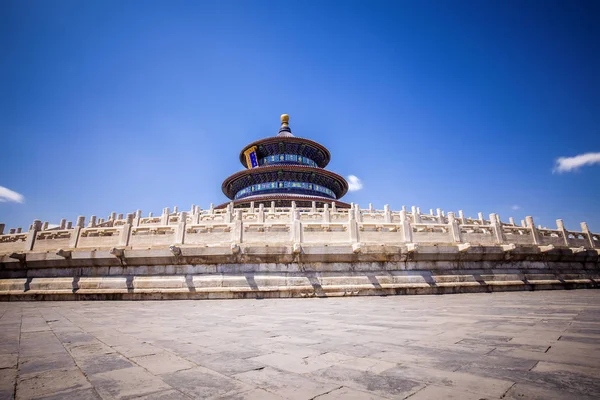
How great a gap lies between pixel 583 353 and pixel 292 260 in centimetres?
972

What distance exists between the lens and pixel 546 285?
1370 cm

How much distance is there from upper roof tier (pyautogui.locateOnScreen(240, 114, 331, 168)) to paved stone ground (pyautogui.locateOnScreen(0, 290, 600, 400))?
39372 mm

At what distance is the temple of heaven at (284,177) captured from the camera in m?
36.0

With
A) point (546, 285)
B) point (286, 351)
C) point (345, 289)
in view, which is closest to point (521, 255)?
point (546, 285)

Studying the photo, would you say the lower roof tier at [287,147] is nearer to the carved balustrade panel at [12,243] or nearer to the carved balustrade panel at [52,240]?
the carved balustrade panel at [12,243]

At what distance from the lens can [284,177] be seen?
129 ft

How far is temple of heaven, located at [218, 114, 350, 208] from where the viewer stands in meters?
36.0

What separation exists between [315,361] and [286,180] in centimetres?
3663

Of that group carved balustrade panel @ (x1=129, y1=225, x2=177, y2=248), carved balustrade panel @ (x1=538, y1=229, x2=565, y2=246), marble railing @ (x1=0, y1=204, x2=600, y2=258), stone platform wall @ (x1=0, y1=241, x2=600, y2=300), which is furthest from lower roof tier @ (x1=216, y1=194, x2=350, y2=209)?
stone platform wall @ (x1=0, y1=241, x2=600, y2=300)

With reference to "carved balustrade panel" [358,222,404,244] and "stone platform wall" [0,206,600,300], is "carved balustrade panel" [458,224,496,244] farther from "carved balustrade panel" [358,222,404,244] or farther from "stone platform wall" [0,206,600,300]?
"carved balustrade panel" [358,222,404,244]

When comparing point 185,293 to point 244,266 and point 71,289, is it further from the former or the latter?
point 71,289

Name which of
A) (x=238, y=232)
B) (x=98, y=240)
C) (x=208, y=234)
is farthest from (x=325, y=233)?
(x=98, y=240)

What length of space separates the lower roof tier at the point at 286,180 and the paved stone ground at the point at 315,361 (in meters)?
32.9

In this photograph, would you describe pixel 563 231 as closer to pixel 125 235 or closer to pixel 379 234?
pixel 379 234
